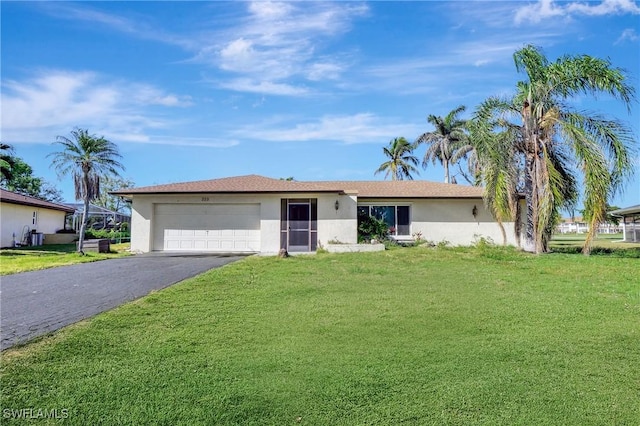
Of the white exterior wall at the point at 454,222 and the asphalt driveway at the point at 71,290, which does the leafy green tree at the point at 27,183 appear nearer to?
the asphalt driveway at the point at 71,290

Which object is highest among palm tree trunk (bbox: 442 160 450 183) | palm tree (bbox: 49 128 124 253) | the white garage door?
palm tree trunk (bbox: 442 160 450 183)

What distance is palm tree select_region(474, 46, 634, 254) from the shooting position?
1419 centimetres

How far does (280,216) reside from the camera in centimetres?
1780

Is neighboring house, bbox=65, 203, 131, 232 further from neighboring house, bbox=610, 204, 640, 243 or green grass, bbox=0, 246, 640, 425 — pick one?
neighboring house, bbox=610, 204, 640, 243

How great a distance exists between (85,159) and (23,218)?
945 cm

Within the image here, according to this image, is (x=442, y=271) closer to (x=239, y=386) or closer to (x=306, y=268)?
(x=306, y=268)

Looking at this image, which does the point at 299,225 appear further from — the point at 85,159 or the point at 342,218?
the point at 85,159

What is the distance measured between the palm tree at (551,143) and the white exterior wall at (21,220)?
25.9 metres

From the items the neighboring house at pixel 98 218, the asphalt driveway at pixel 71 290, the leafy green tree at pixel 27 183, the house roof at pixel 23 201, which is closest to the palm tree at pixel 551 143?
the asphalt driveway at pixel 71 290

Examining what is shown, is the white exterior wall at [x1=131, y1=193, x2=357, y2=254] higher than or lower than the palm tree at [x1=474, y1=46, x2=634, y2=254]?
lower

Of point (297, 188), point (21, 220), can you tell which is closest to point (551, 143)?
point (297, 188)

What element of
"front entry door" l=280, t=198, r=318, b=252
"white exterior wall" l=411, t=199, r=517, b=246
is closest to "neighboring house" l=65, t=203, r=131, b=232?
"front entry door" l=280, t=198, r=318, b=252

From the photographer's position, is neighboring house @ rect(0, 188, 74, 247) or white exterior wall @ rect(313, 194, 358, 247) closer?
white exterior wall @ rect(313, 194, 358, 247)

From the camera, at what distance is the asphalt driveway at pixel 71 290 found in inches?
229
